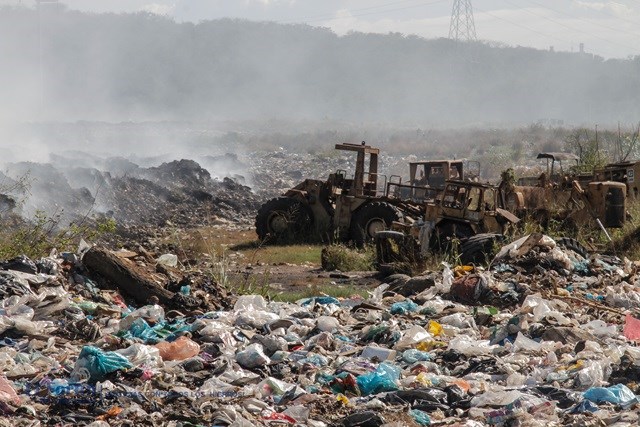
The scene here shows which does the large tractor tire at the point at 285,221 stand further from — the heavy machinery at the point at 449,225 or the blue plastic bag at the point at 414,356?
the blue plastic bag at the point at 414,356

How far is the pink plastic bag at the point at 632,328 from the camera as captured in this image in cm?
971

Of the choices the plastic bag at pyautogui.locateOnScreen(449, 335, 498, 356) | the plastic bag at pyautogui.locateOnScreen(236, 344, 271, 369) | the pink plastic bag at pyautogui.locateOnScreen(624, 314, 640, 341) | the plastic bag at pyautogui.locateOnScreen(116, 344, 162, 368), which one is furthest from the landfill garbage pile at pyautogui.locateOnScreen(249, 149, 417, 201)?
the plastic bag at pyautogui.locateOnScreen(116, 344, 162, 368)

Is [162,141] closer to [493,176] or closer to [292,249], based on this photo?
[493,176]

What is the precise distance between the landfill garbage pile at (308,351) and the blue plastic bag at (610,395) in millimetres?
13

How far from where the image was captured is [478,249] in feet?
51.5

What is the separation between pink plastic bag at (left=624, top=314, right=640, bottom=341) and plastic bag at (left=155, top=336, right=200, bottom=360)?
12.6ft

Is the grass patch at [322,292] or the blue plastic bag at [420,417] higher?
the blue plastic bag at [420,417]

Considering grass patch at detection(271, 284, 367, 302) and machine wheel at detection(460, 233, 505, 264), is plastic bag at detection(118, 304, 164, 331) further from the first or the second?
machine wheel at detection(460, 233, 505, 264)

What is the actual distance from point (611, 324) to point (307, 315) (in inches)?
115

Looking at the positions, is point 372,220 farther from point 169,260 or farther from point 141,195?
point 141,195

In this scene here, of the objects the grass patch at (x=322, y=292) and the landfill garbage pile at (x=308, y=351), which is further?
the grass patch at (x=322, y=292)

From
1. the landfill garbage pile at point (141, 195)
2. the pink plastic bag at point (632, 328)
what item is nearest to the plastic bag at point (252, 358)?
the pink plastic bag at point (632, 328)

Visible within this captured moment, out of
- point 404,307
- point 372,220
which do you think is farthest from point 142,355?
point 372,220

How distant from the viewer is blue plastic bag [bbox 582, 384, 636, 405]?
748 cm
